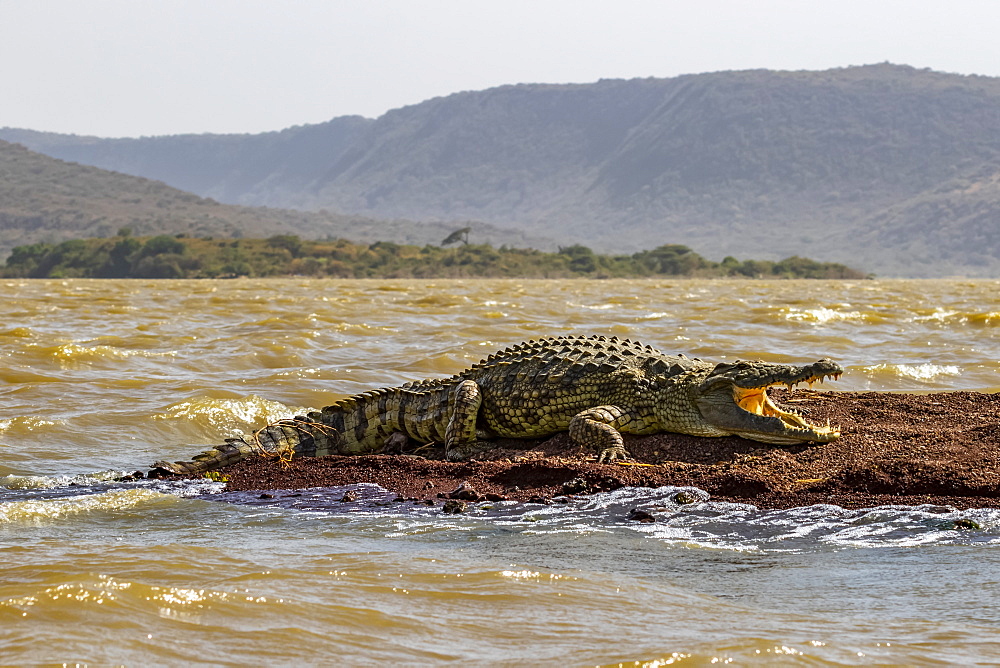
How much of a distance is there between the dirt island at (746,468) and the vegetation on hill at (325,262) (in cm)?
6155

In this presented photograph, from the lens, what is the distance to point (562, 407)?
7578mm

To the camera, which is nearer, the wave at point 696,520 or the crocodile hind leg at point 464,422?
the wave at point 696,520

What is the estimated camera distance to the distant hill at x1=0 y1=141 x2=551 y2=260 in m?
109

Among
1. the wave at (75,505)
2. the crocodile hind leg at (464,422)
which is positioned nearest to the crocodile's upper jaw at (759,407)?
the crocodile hind leg at (464,422)

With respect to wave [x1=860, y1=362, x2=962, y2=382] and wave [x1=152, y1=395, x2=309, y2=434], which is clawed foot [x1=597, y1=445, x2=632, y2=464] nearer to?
wave [x1=152, y1=395, x2=309, y2=434]

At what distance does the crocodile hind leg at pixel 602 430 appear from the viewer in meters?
6.83

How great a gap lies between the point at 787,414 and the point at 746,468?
2.59 ft

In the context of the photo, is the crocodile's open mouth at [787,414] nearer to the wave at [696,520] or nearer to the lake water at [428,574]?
the wave at [696,520]

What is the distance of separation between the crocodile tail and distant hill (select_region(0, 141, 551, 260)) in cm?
9898

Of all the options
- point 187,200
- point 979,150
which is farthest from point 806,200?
point 187,200

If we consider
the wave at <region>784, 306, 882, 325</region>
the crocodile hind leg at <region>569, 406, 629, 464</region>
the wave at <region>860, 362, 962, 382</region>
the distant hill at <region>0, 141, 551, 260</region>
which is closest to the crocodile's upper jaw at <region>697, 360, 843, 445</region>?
the crocodile hind leg at <region>569, 406, 629, 464</region>

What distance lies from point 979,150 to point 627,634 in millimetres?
184925

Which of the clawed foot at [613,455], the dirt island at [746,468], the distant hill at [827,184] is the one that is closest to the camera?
the dirt island at [746,468]

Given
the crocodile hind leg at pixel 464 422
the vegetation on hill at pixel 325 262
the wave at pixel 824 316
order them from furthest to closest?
the vegetation on hill at pixel 325 262, the wave at pixel 824 316, the crocodile hind leg at pixel 464 422
